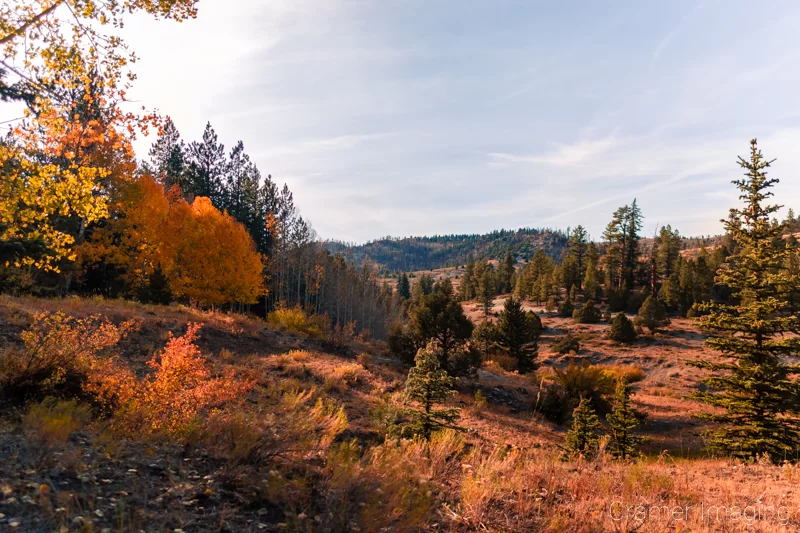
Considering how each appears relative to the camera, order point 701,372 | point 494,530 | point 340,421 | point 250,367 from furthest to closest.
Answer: point 701,372
point 250,367
point 340,421
point 494,530

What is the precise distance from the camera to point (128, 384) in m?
5.58

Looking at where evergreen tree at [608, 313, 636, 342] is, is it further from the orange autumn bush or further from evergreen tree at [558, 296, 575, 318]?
the orange autumn bush

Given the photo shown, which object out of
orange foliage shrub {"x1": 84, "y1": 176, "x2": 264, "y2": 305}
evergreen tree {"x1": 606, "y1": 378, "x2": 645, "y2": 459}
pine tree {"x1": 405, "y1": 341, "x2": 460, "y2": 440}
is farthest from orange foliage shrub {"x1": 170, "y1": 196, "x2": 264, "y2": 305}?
evergreen tree {"x1": 606, "y1": 378, "x2": 645, "y2": 459}

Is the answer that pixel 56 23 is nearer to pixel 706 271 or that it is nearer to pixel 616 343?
pixel 616 343

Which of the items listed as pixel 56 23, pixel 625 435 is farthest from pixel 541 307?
pixel 56 23

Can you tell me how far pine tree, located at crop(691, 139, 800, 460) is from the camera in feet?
33.2

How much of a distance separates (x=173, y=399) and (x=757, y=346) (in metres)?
13.7

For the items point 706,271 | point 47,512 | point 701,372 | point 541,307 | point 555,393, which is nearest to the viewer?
point 47,512

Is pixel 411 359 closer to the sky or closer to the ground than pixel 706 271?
closer to the ground

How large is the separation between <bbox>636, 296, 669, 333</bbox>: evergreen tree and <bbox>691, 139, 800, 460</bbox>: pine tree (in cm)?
3958

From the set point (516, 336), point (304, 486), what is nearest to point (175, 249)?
point (516, 336)

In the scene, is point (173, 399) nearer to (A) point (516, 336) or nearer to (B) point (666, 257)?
(A) point (516, 336)

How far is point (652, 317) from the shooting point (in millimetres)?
47344

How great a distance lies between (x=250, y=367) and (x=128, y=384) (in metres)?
7.24
